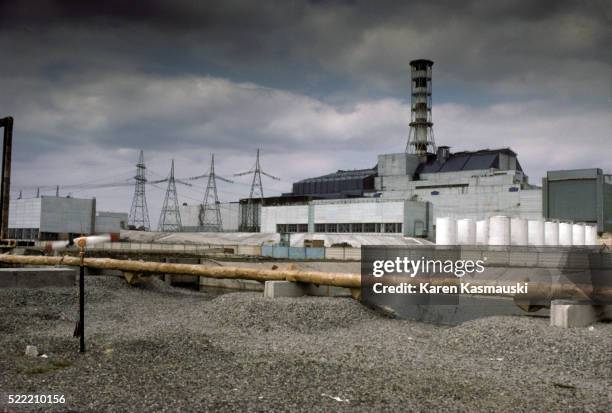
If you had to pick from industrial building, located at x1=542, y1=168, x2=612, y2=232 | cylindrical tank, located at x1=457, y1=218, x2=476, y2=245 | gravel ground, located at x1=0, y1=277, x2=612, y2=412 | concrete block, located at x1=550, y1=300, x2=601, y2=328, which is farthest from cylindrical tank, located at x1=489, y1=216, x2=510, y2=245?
industrial building, located at x1=542, y1=168, x2=612, y2=232

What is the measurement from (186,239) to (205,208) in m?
21.5

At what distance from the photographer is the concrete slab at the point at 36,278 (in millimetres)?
22016

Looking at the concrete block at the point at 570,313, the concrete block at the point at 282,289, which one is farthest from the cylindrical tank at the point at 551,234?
the concrete block at the point at 570,313

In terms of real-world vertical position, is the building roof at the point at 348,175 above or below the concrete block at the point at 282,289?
above

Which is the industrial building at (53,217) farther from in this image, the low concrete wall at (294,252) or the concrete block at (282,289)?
the concrete block at (282,289)

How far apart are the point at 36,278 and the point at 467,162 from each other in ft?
271

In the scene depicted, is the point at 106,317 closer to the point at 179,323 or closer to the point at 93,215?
the point at 179,323

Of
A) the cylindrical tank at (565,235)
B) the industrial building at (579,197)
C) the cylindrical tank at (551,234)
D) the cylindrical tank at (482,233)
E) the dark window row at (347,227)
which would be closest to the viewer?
the cylindrical tank at (482,233)

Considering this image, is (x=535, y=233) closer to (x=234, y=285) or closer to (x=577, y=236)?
(x=577, y=236)

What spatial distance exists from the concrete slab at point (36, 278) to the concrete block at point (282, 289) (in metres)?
9.68

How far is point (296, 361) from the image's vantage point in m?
11.3

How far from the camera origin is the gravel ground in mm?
8766

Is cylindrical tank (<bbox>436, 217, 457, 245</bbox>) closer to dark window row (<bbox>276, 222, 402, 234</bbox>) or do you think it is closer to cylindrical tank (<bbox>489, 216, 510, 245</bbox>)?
cylindrical tank (<bbox>489, 216, 510, 245</bbox>)

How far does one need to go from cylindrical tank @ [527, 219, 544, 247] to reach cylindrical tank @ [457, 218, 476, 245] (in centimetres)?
773
